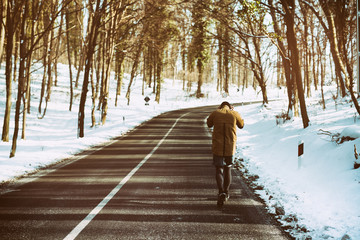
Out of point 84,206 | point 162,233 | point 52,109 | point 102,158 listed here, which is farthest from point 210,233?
point 52,109

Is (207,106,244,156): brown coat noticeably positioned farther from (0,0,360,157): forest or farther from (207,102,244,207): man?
(0,0,360,157): forest

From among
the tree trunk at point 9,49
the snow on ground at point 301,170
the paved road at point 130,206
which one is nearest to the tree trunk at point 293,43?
the snow on ground at point 301,170

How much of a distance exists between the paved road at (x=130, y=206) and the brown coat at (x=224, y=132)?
1069 mm

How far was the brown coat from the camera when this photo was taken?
6246mm

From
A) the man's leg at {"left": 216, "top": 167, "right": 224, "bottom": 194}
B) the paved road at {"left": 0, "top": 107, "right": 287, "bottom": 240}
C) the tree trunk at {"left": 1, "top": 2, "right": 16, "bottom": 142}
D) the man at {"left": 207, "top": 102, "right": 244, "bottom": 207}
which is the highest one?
the tree trunk at {"left": 1, "top": 2, "right": 16, "bottom": 142}

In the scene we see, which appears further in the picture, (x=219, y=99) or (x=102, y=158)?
(x=219, y=99)

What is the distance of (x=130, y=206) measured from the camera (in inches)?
237

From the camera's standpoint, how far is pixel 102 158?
1159 cm

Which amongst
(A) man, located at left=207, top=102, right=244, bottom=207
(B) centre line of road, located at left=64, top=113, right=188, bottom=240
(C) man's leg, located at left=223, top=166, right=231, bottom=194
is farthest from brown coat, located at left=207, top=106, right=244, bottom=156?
(B) centre line of road, located at left=64, top=113, right=188, bottom=240

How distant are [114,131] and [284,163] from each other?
12933 millimetres

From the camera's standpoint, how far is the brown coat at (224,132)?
20.5ft

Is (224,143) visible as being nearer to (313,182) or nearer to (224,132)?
(224,132)

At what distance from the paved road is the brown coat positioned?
3.51 ft

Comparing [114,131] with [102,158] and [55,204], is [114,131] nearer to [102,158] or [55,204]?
[102,158]
